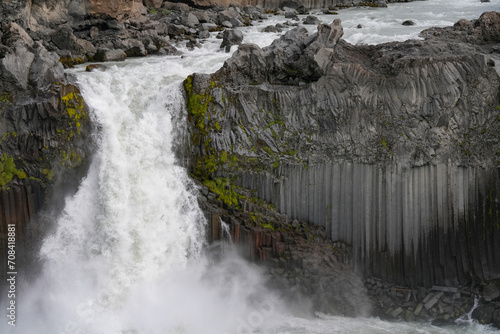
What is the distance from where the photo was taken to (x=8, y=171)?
16.1m

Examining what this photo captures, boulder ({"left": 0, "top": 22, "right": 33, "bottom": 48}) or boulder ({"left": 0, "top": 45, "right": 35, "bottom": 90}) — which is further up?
boulder ({"left": 0, "top": 22, "right": 33, "bottom": 48})

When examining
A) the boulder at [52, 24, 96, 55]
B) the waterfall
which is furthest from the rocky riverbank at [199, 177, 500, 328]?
the boulder at [52, 24, 96, 55]

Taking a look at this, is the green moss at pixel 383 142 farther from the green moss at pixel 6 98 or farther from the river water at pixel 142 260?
the green moss at pixel 6 98

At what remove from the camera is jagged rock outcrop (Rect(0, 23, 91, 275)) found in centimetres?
1605

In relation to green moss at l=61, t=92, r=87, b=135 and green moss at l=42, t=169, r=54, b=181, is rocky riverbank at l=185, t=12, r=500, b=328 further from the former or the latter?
green moss at l=42, t=169, r=54, b=181

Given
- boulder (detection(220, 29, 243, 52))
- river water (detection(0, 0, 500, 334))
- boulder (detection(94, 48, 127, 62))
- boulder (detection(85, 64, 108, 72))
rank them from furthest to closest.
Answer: boulder (detection(220, 29, 243, 52)), boulder (detection(94, 48, 127, 62)), boulder (detection(85, 64, 108, 72)), river water (detection(0, 0, 500, 334))

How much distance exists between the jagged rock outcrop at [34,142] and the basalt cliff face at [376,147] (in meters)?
3.86

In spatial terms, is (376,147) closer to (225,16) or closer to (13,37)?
(13,37)

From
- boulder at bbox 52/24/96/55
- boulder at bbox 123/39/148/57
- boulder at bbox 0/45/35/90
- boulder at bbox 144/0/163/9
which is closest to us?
boulder at bbox 0/45/35/90

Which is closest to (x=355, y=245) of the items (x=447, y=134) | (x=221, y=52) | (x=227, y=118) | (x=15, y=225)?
(x=447, y=134)

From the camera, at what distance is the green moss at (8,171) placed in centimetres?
1602

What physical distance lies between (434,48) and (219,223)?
9.26 meters

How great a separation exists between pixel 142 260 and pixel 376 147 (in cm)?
830

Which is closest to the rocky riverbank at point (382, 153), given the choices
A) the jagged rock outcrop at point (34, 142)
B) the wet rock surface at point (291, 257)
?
the wet rock surface at point (291, 257)
